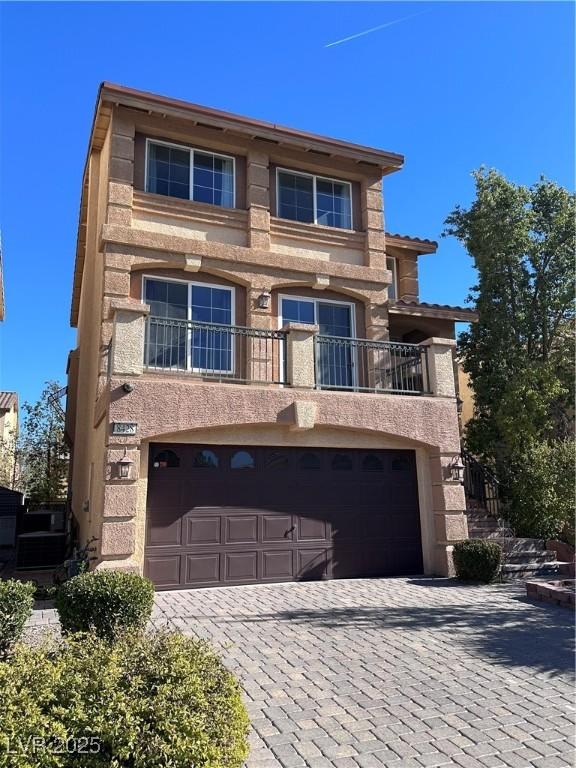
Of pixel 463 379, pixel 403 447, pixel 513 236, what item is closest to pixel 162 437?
pixel 403 447

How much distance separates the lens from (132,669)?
11.7ft

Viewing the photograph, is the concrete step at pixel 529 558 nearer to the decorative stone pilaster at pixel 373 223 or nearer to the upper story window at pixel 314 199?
the decorative stone pilaster at pixel 373 223

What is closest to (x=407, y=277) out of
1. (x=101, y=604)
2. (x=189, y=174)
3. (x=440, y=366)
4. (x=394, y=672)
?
(x=440, y=366)

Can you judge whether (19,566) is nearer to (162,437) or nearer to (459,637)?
(162,437)

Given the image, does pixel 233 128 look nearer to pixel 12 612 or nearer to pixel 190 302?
pixel 190 302

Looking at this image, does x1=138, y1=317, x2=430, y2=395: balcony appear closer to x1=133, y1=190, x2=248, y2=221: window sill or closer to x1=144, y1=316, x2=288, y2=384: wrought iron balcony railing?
x1=144, y1=316, x2=288, y2=384: wrought iron balcony railing

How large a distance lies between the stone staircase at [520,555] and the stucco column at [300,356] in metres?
5.37

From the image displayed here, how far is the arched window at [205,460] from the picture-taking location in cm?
1049

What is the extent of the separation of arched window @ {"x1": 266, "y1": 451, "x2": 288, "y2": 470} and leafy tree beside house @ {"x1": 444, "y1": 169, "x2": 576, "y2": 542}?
21.1ft

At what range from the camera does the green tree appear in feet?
70.5

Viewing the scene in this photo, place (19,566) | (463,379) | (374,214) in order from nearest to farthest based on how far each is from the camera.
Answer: (19,566), (374,214), (463,379)

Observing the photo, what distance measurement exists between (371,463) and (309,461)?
1.47m

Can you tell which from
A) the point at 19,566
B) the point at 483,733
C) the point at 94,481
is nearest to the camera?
the point at 483,733

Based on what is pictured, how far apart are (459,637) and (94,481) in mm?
7262
